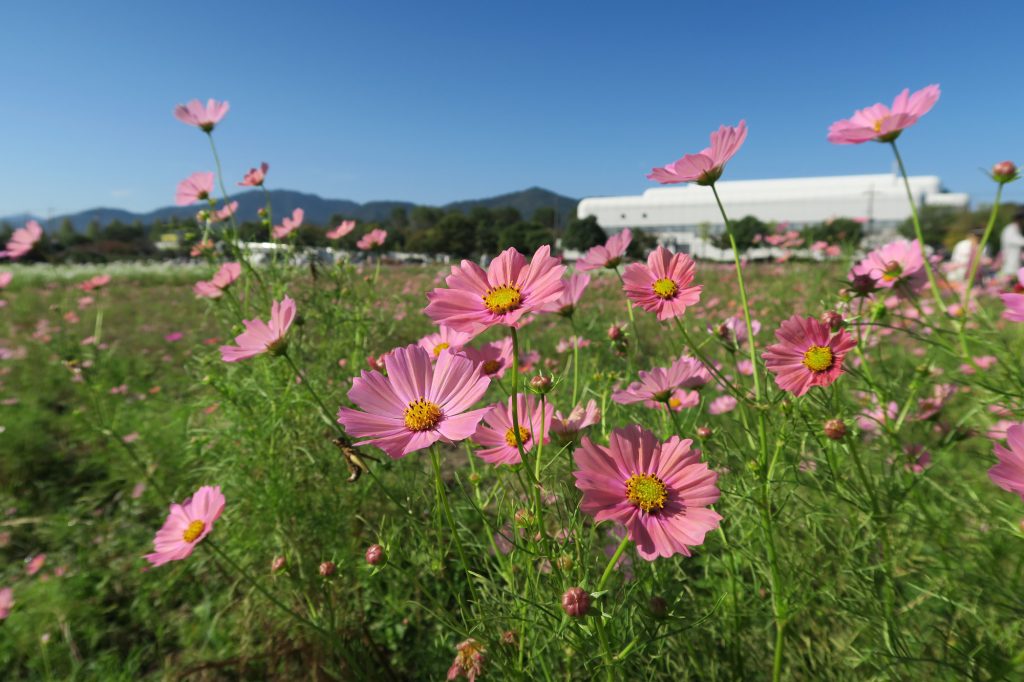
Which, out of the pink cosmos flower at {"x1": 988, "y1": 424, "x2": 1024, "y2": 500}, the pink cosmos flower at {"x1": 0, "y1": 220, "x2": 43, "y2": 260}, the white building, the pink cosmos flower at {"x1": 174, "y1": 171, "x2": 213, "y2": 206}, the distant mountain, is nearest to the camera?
the pink cosmos flower at {"x1": 988, "y1": 424, "x2": 1024, "y2": 500}

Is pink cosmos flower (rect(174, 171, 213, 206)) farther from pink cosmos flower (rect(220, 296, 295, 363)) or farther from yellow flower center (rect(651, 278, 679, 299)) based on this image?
yellow flower center (rect(651, 278, 679, 299))

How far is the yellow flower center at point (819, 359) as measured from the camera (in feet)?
1.85

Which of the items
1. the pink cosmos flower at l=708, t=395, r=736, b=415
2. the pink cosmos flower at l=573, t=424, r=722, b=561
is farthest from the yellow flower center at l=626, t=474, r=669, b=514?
the pink cosmos flower at l=708, t=395, r=736, b=415

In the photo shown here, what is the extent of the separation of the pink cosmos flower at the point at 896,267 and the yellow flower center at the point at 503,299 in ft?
1.86

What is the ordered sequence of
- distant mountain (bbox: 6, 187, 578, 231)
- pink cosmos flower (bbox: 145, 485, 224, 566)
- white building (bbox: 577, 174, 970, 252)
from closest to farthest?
pink cosmos flower (bbox: 145, 485, 224, 566) < white building (bbox: 577, 174, 970, 252) < distant mountain (bbox: 6, 187, 578, 231)

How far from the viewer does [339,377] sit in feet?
4.27

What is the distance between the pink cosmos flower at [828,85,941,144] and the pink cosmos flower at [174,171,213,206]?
1.60 meters

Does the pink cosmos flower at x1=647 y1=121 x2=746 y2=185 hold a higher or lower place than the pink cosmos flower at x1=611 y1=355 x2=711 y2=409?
higher

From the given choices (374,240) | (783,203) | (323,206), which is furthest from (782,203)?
(323,206)

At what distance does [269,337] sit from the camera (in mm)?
707

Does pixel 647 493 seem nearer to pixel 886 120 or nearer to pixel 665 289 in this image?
pixel 665 289

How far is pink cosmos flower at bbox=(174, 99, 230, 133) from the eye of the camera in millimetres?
1464

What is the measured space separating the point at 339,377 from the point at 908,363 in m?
2.45

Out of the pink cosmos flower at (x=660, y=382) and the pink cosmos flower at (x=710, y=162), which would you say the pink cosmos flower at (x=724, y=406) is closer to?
the pink cosmos flower at (x=660, y=382)
